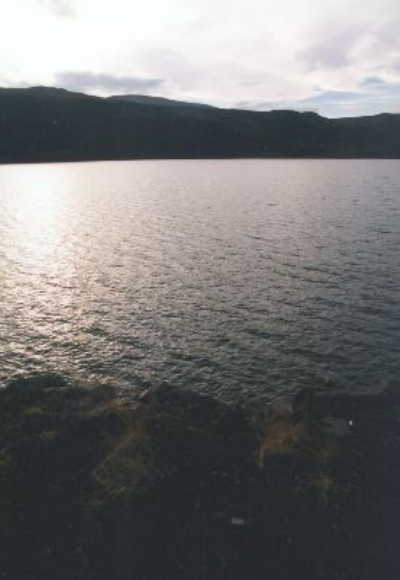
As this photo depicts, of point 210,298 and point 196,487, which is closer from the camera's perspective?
point 196,487

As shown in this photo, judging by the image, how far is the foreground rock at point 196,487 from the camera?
730 inches

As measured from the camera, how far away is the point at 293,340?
38.1 m

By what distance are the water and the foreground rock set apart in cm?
409

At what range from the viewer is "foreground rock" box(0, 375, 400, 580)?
730 inches

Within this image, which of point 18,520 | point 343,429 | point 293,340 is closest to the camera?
point 18,520

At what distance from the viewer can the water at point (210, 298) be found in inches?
1350

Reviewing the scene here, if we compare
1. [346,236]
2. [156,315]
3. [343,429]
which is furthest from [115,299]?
[346,236]

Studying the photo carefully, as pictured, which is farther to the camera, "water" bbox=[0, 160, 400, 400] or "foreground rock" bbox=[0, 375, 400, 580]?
"water" bbox=[0, 160, 400, 400]

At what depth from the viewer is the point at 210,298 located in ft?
158

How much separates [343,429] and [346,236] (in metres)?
52.1

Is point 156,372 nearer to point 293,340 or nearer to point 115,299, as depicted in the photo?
point 293,340

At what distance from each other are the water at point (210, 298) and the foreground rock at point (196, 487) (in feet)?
13.4

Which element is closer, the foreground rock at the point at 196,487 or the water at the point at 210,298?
the foreground rock at the point at 196,487

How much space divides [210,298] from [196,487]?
27.2m
